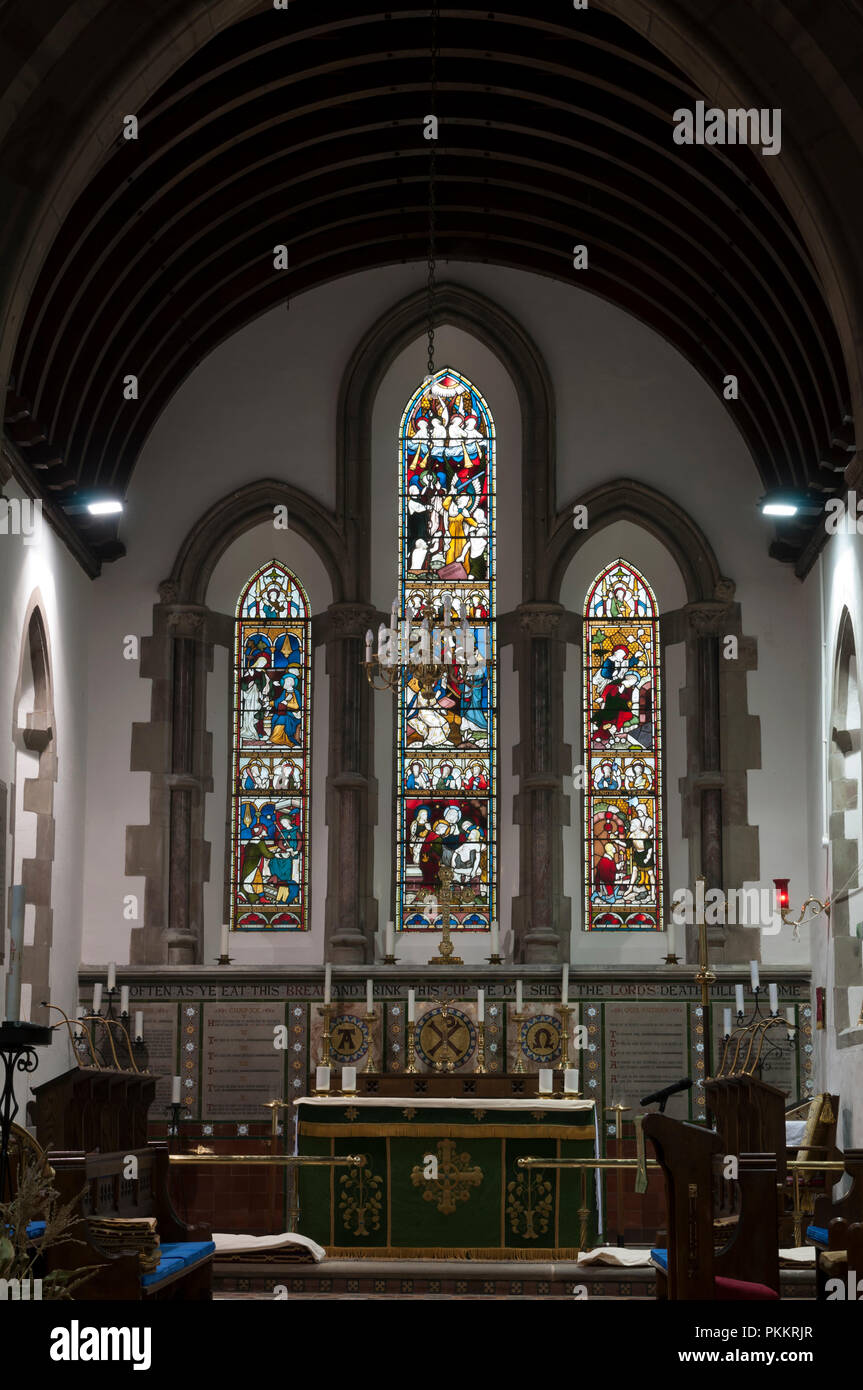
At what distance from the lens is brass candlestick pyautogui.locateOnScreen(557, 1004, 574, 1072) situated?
40.8 feet

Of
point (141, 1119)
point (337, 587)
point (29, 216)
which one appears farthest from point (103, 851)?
point (29, 216)

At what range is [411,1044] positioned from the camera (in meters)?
12.3

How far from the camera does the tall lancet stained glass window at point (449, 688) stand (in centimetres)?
1376

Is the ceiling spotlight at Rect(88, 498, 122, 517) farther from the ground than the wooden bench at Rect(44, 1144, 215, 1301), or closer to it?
farther from the ground

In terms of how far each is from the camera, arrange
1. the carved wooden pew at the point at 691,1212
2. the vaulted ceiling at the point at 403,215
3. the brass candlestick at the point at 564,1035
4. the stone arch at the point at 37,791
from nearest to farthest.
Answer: the carved wooden pew at the point at 691,1212, the vaulted ceiling at the point at 403,215, the stone arch at the point at 37,791, the brass candlestick at the point at 564,1035

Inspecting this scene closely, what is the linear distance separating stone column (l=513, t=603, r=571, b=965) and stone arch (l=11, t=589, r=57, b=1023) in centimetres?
358

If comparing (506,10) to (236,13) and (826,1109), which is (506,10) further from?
(826,1109)

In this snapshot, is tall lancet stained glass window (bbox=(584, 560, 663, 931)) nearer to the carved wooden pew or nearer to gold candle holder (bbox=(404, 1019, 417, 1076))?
gold candle holder (bbox=(404, 1019, 417, 1076))

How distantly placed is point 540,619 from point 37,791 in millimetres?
4120

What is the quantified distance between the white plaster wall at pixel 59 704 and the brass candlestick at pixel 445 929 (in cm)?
270

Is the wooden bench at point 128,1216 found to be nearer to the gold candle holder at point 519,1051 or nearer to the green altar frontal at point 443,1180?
the green altar frontal at point 443,1180

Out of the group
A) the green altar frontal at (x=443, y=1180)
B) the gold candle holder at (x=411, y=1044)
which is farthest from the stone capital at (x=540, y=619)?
the green altar frontal at (x=443, y=1180)

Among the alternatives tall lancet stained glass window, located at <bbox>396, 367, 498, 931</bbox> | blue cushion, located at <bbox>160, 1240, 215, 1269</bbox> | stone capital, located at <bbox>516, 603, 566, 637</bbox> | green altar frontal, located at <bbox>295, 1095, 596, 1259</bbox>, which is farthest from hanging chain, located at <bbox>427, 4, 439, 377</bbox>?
blue cushion, located at <bbox>160, 1240, 215, 1269</bbox>
